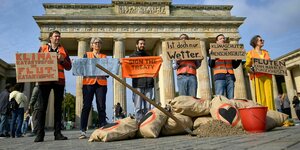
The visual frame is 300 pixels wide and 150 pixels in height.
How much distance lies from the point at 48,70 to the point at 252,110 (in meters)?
4.71

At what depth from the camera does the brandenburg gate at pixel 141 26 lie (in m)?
26.4

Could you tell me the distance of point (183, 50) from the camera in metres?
7.40

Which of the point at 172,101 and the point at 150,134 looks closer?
the point at 150,134

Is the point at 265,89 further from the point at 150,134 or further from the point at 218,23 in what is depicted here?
the point at 218,23

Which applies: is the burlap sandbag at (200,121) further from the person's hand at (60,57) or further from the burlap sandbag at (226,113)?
the person's hand at (60,57)

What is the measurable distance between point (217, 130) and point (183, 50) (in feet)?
10.2

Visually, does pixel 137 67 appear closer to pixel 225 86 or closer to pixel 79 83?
pixel 225 86

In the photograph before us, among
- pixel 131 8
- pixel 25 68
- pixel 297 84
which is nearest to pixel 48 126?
pixel 131 8

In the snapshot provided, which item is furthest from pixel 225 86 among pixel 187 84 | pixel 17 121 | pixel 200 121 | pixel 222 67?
pixel 17 121

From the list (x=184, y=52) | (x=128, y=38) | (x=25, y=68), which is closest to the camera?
(x=25, y=68)

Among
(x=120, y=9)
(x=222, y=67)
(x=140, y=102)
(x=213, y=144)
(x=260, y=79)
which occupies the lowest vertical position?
(x=213, y=144)

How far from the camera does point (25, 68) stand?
6.02 metres

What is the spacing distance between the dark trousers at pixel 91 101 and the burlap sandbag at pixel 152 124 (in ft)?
4.86

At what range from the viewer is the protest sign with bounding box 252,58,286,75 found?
24.8ft
